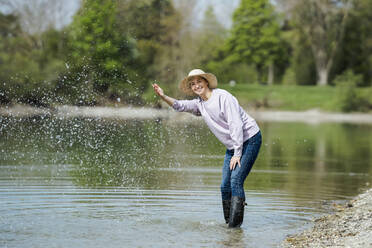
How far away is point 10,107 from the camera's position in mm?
32094

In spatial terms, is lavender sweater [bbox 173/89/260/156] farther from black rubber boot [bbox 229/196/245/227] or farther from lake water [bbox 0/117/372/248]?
lake water [bbox 0/117/372/248]

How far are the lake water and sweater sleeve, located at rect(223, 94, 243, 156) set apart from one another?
1102 mm

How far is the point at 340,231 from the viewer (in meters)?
8.27

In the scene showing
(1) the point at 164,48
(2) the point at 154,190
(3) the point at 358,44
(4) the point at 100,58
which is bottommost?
(2) the point at 154,190

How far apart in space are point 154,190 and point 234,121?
4.23 metres

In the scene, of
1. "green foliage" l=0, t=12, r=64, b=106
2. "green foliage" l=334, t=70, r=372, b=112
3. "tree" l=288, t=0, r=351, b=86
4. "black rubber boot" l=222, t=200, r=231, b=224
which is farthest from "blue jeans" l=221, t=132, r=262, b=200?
"tree" l=288, t=0, r=351, b=86

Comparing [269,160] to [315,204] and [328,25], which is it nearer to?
[315,204]

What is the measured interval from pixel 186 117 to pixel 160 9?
2546 cm

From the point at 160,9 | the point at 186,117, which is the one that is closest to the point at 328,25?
the point at 160,9

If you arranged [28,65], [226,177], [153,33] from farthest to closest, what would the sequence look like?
[153,33]
[28,65]
[226,177]

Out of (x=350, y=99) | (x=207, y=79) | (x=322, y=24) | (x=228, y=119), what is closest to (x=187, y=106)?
(x=207, y=79)

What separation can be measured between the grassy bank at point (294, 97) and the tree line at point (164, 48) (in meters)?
1.66

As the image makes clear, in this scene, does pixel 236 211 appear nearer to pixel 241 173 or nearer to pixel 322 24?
pixel 241 173

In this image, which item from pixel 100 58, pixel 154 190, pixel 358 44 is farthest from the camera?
pixel 358 44
